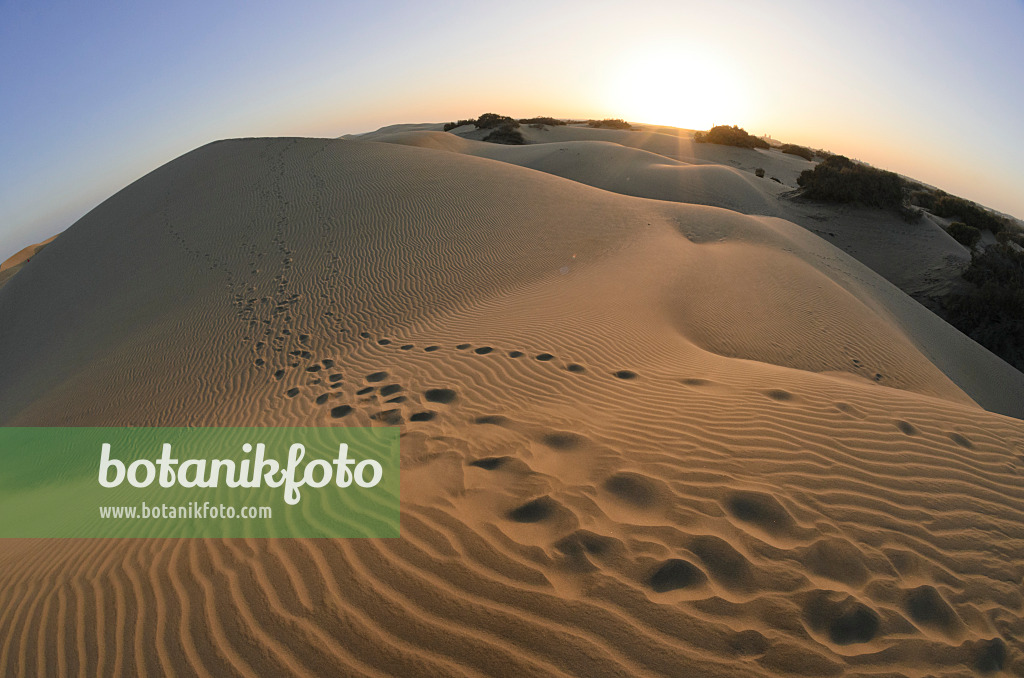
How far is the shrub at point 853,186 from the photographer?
1919cm

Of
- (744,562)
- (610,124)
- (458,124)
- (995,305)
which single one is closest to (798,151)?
(610,124)

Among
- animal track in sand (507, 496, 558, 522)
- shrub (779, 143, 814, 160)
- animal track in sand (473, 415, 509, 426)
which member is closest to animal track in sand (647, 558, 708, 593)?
animal track in sand (507, 496, 558, 522)

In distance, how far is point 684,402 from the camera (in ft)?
16.9

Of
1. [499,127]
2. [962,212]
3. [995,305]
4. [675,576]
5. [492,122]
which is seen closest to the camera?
[675,576]

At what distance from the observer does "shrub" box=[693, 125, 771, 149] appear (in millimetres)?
36156

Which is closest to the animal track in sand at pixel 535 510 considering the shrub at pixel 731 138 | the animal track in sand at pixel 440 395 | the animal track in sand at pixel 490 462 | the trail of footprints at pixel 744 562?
the trail of footprints at pixel 744 562

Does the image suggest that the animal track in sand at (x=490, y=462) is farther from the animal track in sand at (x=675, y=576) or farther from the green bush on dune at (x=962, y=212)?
the green bush on dune at (x=962, y=212)

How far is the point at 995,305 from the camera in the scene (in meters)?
12.9

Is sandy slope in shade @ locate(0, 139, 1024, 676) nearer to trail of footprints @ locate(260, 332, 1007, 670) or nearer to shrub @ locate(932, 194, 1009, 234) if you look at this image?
trail of footprints @ locate(260, 332, 1007, 670)

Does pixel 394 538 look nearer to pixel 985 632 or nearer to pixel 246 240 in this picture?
pixel 985 632

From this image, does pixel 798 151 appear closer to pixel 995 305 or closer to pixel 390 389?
pixel 995 305

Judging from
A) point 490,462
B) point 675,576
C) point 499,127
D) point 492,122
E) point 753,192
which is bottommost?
point 675,576

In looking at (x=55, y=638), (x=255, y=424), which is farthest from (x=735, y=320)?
(x=55, y=638)

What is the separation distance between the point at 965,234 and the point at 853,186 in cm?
456
